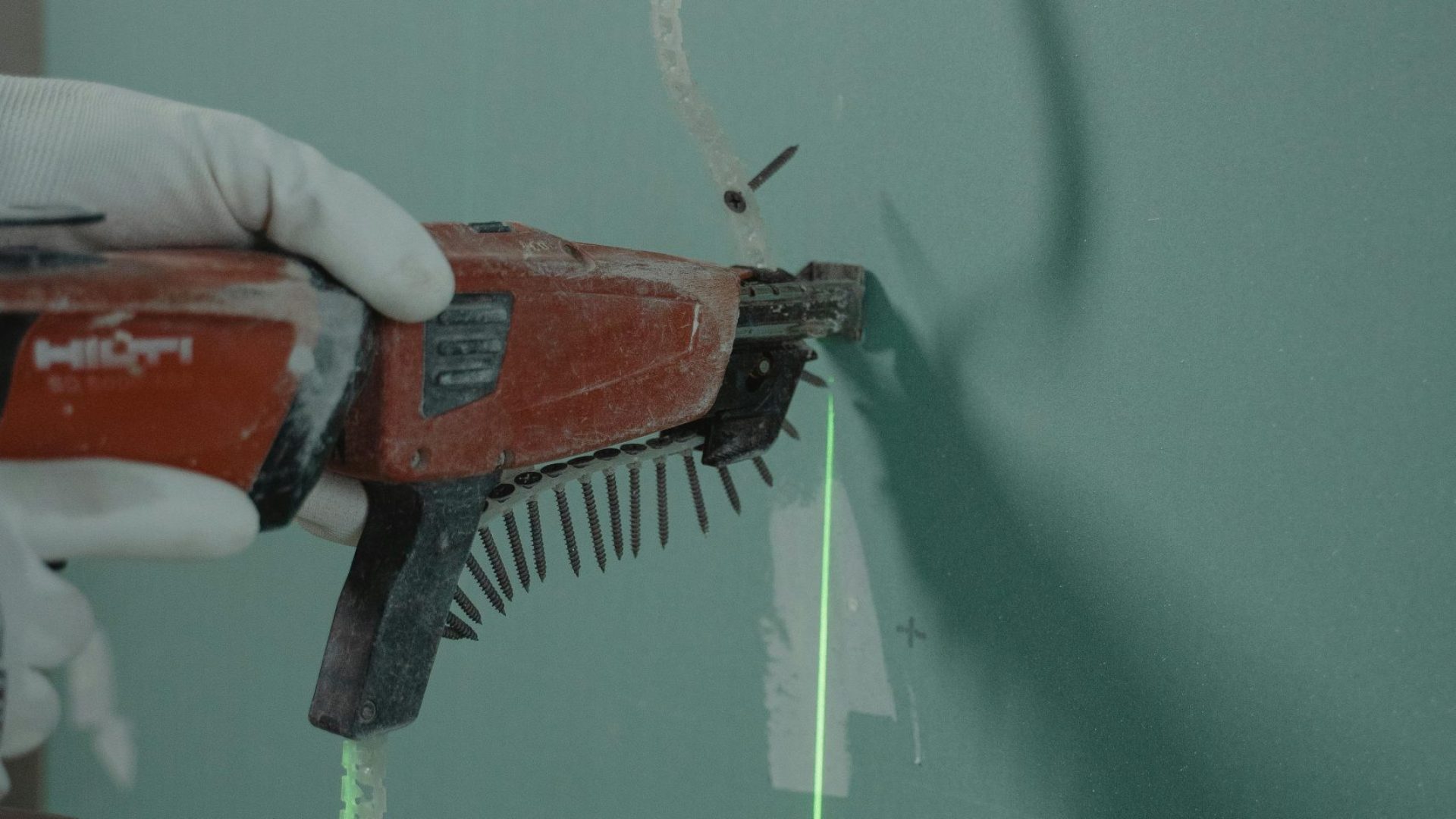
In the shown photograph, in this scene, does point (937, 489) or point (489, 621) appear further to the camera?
point (489, 621)

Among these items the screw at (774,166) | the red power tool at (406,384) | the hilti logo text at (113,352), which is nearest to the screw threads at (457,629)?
the red power tool at (406,384)

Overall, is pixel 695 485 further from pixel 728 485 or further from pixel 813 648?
pixel 813 648

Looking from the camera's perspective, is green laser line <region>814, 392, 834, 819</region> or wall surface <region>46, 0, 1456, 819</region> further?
green laser line <region>814, 392, 834, 819</region>

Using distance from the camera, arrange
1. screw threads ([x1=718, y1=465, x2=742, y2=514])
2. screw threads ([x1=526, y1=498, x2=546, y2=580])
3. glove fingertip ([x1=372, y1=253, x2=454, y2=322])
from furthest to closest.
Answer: screw threads ([x1=718, y1=465, x2=742, y2=514]) < screw threads ([x1=526, y1=498, x2=546, y2=580]) < glove fingertip ([x1=372, y1=253, x2=454, y2=322])

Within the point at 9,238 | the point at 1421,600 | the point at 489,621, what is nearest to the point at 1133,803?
the point at 1421,600

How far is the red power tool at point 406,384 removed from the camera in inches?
22.8

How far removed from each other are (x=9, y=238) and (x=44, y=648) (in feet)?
0.80

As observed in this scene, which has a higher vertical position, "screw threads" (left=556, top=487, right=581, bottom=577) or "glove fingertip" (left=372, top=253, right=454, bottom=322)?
"glove fingertip" (left=372, top=253, right=454, bottom=322)

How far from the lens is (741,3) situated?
1.12 m

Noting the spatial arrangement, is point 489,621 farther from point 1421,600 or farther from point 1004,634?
point 1421,600

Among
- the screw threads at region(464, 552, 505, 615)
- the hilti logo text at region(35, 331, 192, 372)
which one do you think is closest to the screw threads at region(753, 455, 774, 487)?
the screw threads at region(464, 552, 505, 615)

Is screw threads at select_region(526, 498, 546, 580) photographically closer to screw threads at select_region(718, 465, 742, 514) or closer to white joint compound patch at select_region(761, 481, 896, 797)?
screw threads at select_region(718, 465, 742, 514)

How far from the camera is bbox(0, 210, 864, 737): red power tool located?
580 millimetres

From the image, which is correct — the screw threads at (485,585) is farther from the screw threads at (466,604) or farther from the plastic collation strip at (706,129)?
the plastic collation strip at (706,129)
